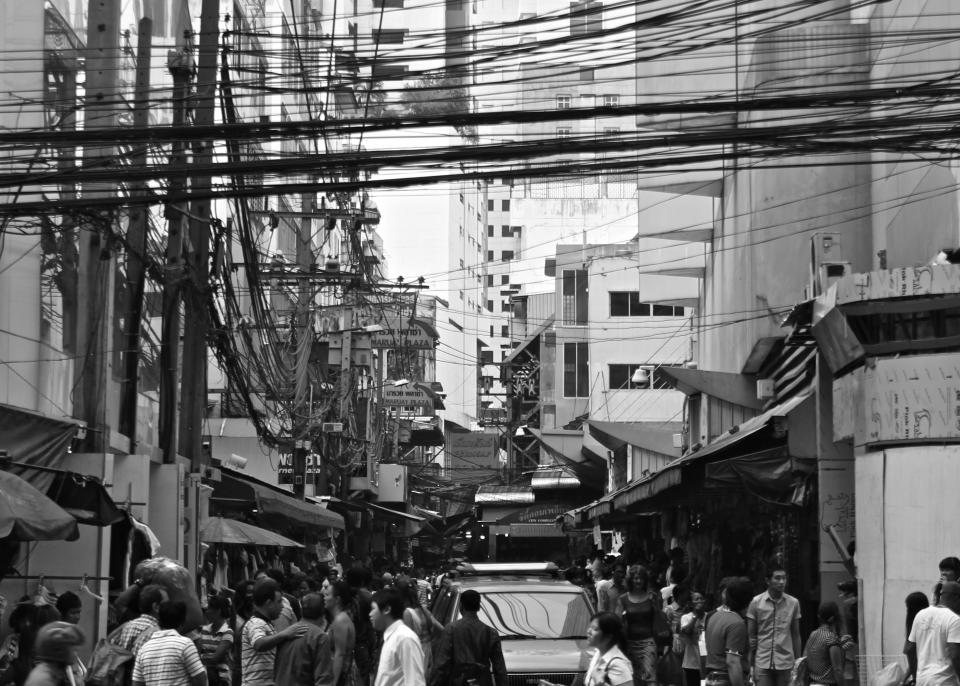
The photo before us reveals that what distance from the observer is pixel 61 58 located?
17500 millimetres

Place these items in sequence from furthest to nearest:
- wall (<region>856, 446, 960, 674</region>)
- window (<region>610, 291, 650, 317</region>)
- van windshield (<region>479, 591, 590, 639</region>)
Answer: window (<region>610, 291, 650, 317</region>) < van windshield (<region>479, 591, 590, 639</region>) < wall (<region>856, 446, 960, 674</region>)

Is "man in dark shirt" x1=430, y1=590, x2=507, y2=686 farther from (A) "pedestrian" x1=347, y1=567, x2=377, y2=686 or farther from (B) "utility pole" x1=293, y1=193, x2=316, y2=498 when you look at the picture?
(B) "utility pole" x1=293, y1=193, x2=316, y2=498

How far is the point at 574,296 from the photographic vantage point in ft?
216

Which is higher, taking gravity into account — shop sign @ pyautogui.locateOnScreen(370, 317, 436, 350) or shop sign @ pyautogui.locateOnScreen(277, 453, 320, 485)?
shop sign @ pyautogui.locateOnScreen(370, 317, 436, 350)

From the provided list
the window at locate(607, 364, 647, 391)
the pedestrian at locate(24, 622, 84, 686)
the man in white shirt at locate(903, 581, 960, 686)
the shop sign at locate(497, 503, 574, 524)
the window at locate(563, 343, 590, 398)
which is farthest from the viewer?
the window at locate(563, 343, 590, 398)

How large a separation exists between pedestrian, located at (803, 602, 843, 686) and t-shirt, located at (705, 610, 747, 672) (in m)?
1.17

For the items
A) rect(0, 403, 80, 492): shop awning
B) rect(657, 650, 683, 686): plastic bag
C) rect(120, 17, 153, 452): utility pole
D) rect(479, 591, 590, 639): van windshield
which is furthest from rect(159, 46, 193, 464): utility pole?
rect(657, 650, 683, 686): plastic bag

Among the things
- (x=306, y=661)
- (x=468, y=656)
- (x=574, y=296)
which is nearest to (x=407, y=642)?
(x=306, y=661)

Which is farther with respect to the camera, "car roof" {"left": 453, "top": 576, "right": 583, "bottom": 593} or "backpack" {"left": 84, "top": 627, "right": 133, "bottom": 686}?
"car roof" {"left": 453, "top": 576, "right": 583, "bottom": 593}

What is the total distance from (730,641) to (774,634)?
825 mm

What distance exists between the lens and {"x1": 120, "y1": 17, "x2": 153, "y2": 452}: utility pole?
1700 cm

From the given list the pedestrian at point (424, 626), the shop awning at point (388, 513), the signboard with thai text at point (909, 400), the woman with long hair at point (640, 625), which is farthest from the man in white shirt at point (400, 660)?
the shop awning at point (388, 513)

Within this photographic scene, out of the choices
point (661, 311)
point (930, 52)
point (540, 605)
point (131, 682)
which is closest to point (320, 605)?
point (131, 682)

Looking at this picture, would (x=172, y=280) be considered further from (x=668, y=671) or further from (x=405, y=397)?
(x=405, y=397)
